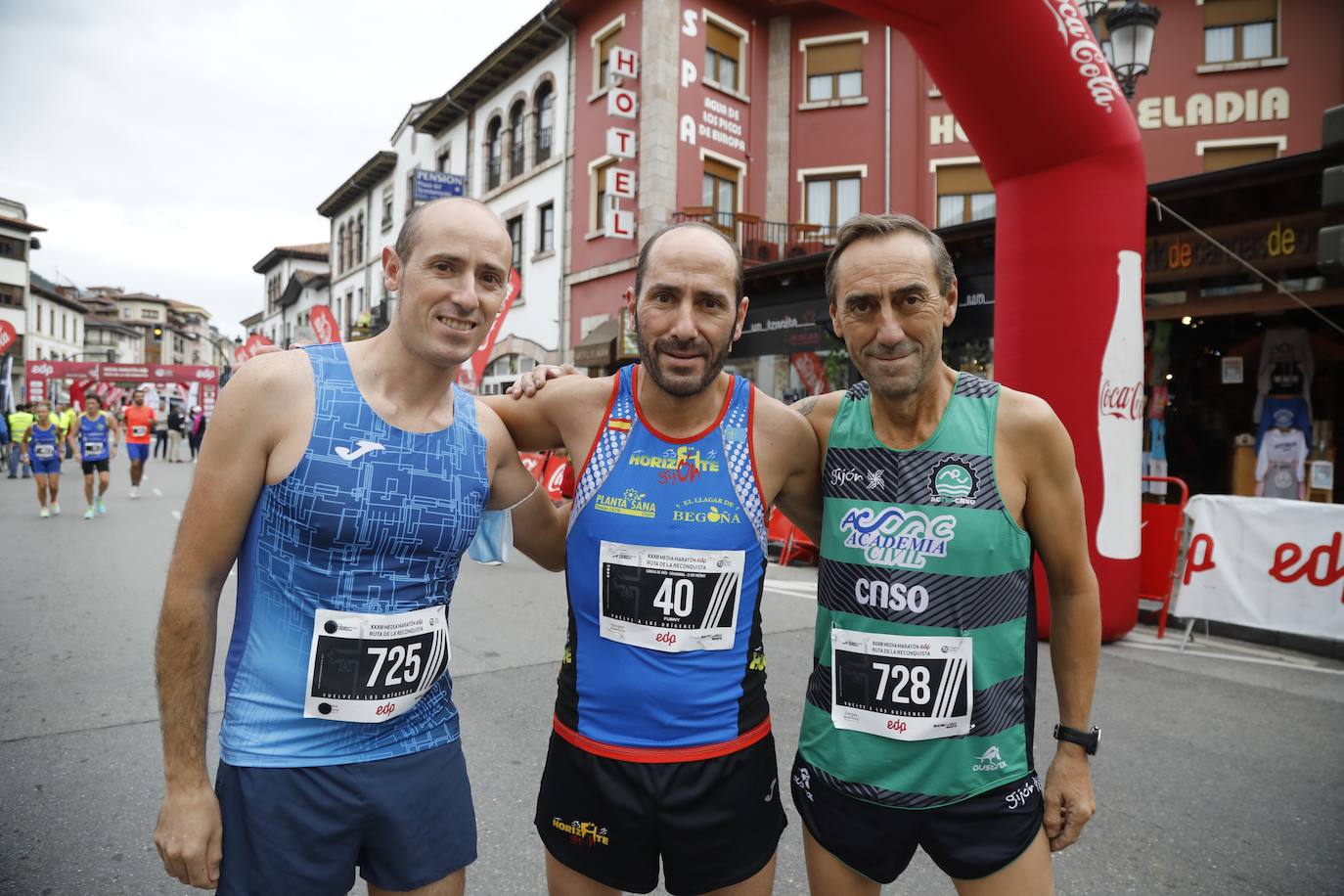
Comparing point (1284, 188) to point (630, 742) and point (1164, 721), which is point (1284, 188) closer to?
point (1164, 721)

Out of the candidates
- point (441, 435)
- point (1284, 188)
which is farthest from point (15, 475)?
point (1284, 188)

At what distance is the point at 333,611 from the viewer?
167 cm

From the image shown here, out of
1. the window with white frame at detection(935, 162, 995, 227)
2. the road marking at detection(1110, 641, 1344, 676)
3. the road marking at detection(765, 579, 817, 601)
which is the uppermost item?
the window with white frame at detection(935, 162, 995, 227)

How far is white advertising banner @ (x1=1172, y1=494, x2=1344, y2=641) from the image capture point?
607cm

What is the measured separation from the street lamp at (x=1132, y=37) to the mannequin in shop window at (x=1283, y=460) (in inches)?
187

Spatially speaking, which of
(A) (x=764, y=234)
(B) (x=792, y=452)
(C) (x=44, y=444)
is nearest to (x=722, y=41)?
(A) (x=764, y=234)

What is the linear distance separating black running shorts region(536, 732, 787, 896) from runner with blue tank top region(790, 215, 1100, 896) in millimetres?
160

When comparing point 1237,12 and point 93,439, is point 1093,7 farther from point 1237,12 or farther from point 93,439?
point 93,439

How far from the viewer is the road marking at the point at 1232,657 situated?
19.6 ft

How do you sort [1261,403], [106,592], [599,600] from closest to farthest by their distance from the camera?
[599,600]
[106,592]
[1261,403]

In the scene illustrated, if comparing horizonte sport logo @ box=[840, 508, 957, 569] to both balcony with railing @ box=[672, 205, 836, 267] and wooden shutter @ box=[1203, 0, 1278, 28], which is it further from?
wooden shutter @ box=[1203, 0, 1278, 28]

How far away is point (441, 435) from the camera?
1.84 m

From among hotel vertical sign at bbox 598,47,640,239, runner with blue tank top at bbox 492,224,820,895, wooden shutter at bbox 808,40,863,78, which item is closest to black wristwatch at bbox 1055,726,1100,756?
runner with blue tank top at bbox 492,224,820,895

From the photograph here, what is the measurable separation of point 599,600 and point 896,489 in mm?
765
